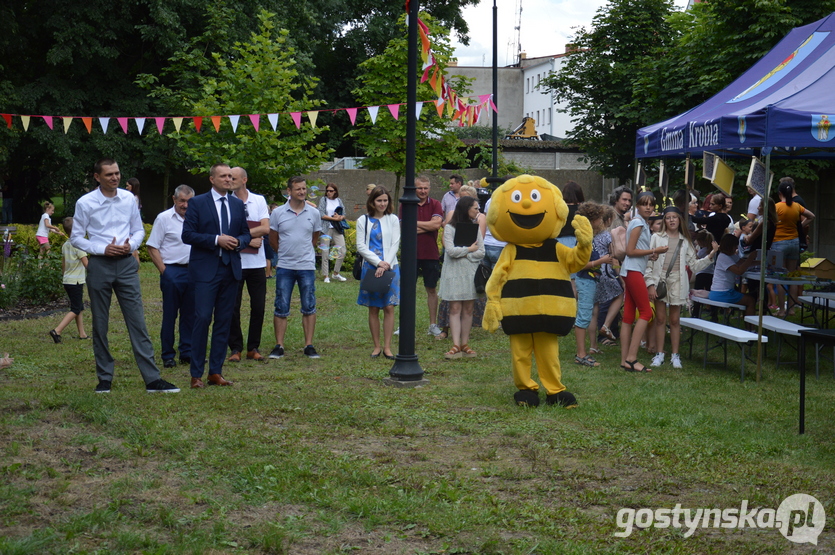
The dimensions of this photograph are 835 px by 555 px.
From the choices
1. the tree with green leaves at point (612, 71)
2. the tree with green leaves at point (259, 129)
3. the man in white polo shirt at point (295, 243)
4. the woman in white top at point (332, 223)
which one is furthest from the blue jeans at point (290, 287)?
the tree with green leaves at point (612, 71)

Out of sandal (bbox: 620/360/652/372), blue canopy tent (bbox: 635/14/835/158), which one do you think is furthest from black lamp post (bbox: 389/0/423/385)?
blue canopy tent (bbox: 635/14/835/158)

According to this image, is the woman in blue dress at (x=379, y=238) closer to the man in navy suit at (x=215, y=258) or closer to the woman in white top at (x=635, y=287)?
the man in navy suit at (x=215, y=258)

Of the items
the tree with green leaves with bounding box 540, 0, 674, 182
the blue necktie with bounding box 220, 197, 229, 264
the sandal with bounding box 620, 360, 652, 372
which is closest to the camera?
the blue necktie with bounding box 220, 197, 229, 264

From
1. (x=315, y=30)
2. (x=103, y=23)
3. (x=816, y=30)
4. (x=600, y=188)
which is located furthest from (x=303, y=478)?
(x=315, y=30)

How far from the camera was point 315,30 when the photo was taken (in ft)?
115

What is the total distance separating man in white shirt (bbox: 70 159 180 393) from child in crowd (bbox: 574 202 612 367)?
4.42 meters

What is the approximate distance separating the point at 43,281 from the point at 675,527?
1222 centimetres

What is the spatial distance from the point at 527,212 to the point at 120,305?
359 cm

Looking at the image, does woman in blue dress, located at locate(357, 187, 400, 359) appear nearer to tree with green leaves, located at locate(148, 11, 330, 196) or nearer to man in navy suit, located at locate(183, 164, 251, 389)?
man in navy suit, located at locate(183, 164, 251, 389)

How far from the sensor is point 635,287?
9203 millimetres

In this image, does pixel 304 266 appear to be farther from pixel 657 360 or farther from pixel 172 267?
pixel 657 360

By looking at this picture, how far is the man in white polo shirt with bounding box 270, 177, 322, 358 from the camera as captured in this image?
952cm

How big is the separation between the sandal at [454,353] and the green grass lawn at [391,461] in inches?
32.4

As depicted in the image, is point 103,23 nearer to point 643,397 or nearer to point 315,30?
point 315,30
